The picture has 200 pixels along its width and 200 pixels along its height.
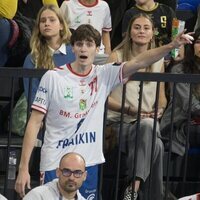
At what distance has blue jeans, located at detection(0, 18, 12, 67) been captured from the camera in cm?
948

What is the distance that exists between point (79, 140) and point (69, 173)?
0.55m

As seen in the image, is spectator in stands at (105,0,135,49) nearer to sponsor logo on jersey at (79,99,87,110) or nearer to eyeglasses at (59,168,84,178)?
sponsor logo on jersey at (79,99,87,110)

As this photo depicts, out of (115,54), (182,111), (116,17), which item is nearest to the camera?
(182,111)

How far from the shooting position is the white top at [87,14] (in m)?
9.95

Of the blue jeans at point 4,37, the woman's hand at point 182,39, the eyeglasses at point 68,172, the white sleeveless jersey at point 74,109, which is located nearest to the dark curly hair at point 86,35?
the white sleeveless jersey at point 74,109

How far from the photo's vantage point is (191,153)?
356 inches

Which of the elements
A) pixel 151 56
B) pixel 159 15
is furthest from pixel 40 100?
pixel 159 15

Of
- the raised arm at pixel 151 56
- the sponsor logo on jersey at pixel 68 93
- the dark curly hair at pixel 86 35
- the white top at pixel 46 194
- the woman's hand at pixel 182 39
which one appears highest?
the dark curly hair at pixel 86 35

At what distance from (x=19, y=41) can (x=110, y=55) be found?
3.82ft

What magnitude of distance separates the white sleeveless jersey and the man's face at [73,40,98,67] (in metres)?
0.15

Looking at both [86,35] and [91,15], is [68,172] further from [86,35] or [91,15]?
[91,15]

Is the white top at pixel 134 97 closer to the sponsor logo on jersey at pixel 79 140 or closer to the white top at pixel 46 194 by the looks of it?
the sponsor logo on jersey at pixel 79 140

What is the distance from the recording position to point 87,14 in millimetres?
9969

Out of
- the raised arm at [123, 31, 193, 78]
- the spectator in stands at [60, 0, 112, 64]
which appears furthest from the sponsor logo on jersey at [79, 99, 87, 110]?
the spectator in stands at [60, 0, 112, 64]
